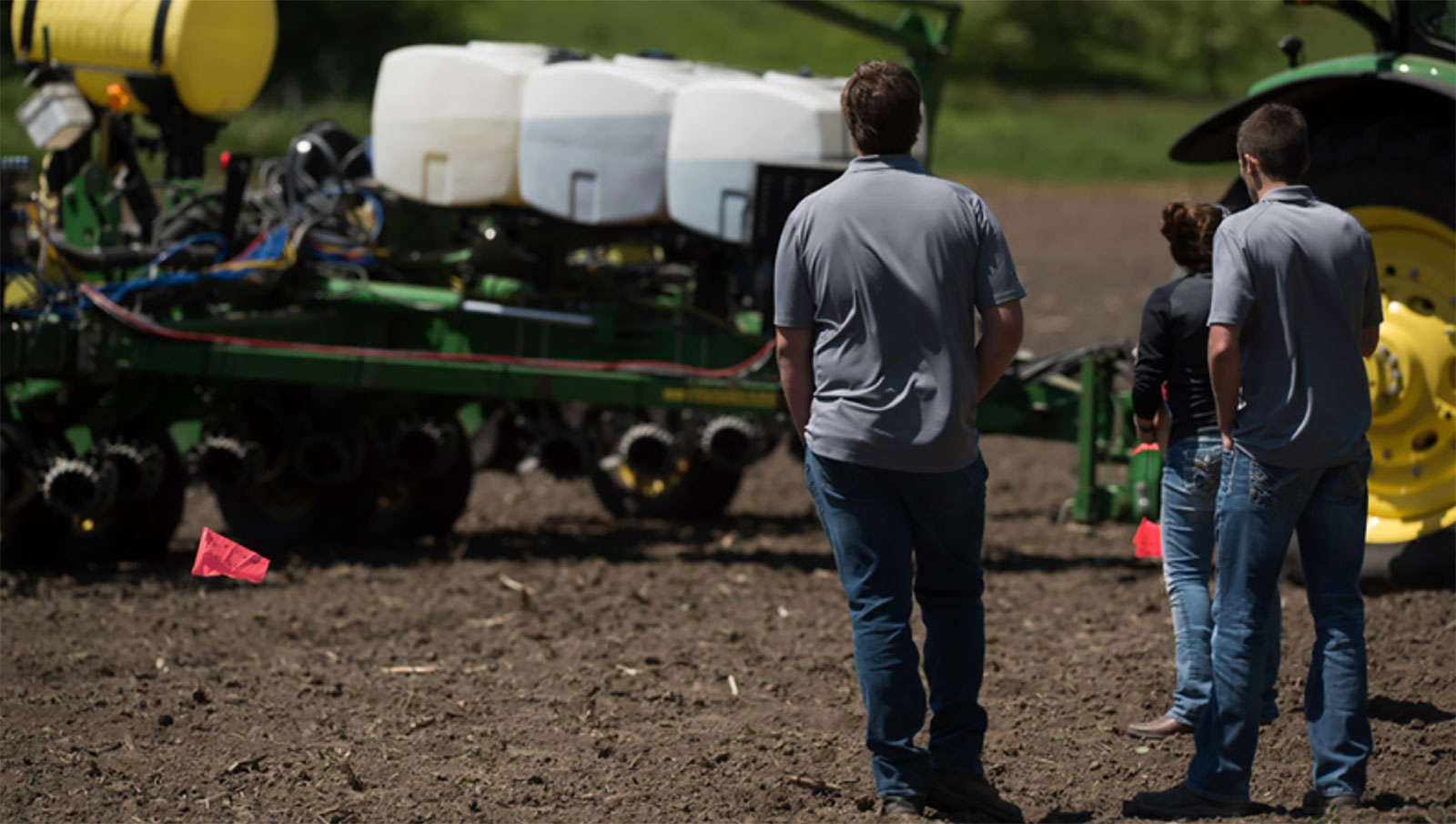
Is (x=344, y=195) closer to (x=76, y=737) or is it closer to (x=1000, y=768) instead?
(x=76, y=737)

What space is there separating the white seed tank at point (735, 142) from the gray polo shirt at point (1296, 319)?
3.01 m

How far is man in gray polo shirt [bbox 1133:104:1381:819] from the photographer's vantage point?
11.7 feet

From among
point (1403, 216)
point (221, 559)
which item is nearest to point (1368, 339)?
point (1403, 216)

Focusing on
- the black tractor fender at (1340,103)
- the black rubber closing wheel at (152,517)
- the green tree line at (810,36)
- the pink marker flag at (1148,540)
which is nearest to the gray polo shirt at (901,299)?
the pink marker flag at (1148,540)

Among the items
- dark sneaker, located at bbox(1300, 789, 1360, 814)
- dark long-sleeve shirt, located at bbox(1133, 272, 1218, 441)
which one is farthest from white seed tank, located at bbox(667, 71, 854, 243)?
dark sneaker, located at bbox(1300, 789, 1360, 814)

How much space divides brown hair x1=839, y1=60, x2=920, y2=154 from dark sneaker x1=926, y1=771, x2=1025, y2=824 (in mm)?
1380

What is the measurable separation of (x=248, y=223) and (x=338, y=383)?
4.18ft

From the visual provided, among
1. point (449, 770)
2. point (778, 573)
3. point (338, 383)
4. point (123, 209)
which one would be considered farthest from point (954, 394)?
point (123, 209)

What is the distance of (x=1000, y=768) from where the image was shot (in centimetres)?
419

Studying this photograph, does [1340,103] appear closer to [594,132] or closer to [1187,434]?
[1187,434]

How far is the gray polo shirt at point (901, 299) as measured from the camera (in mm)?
3555

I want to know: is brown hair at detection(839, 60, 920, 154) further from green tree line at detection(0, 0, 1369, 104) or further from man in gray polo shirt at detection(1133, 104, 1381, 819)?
green tree line at detection(0, 0, 1369, 104)

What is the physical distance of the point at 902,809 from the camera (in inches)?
145

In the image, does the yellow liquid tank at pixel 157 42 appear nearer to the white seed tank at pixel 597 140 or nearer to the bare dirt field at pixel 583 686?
the white seed tank at pixel 597 140
